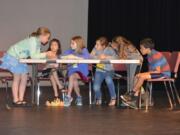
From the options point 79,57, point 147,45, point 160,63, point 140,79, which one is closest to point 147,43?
point 147,45

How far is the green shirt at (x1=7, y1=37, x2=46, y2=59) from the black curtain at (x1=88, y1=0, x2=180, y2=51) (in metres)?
3.85

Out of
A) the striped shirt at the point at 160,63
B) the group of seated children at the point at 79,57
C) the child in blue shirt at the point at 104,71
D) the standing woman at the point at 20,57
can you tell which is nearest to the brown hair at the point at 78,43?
the group of seated children at the point at 79,57

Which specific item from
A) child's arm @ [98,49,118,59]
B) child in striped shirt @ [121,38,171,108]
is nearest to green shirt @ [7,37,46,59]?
child's arm @ [98,49,118,59]

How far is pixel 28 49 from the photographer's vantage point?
273 inches

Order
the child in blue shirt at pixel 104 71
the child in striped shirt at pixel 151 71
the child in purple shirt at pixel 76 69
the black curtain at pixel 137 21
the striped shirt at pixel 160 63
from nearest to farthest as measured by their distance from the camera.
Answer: the child in striped shirt at pixel 151 71 → the striped shirt at pixel 160 63 → the child in purple shirt at pixel 76 69 → the child in blue shirt at pixel 104 71 → the black curtain at pixel 137 21

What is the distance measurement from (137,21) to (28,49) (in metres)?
4.20

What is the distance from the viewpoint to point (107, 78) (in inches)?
295

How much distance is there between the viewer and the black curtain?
34.6 ft

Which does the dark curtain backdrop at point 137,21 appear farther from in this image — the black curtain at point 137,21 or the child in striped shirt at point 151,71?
the child in striped shirt at point 151,71

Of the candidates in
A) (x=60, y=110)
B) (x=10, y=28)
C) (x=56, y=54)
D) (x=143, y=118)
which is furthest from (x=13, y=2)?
(x=143, y=118)

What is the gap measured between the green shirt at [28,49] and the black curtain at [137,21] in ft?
12.6

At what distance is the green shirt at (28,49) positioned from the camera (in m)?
6.82

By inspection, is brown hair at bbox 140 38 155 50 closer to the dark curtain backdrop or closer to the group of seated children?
the group of seated children

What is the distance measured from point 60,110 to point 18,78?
2.56 ft
